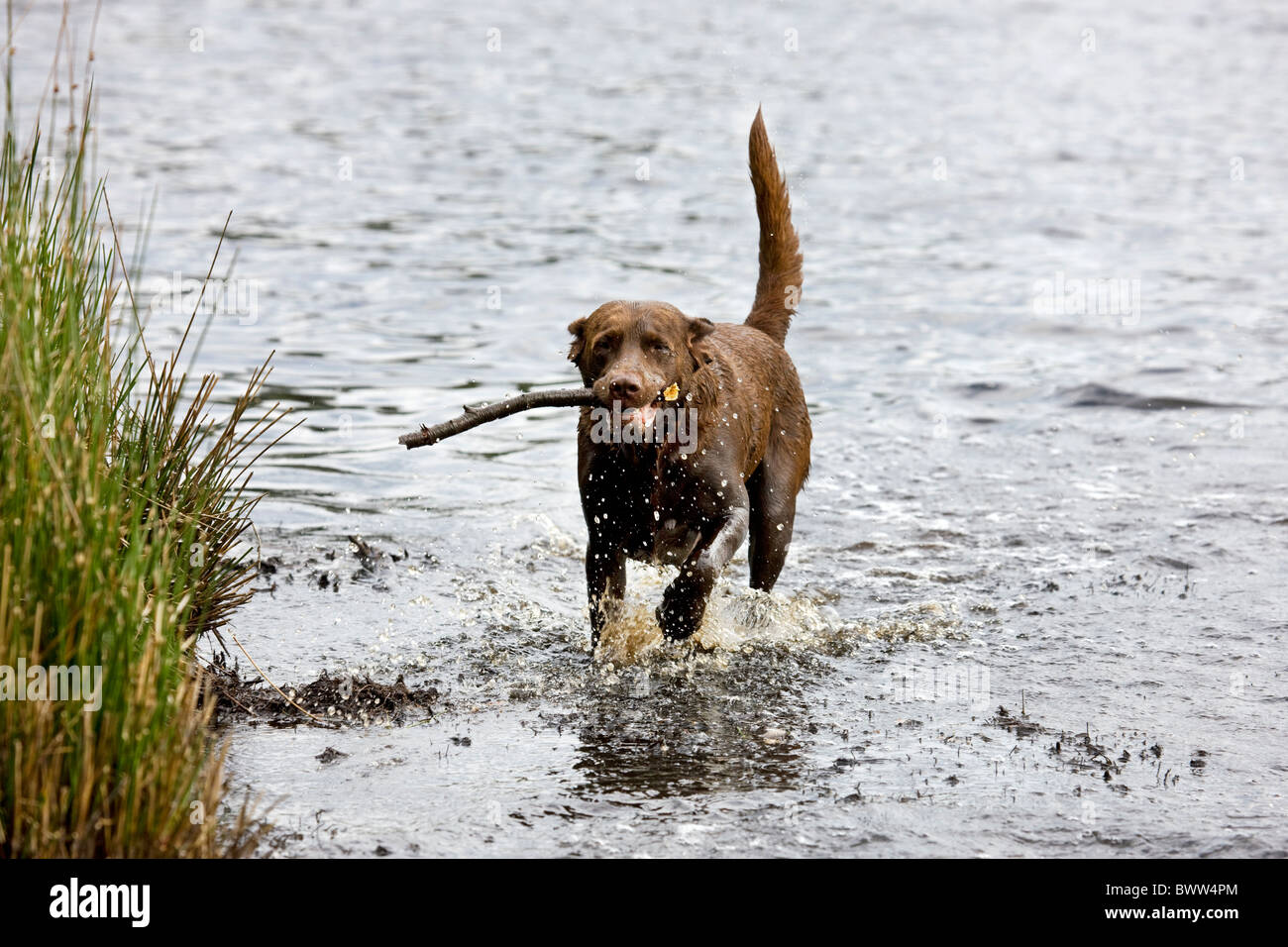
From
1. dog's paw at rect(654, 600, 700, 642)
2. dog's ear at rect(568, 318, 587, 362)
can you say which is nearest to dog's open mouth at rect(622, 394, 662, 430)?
dog's ear at rect(568, 318, 587, 362)

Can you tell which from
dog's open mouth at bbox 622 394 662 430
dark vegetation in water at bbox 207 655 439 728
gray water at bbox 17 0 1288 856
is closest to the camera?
gray water at bbox 17 0 1288 856

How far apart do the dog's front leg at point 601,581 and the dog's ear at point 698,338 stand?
87 cm

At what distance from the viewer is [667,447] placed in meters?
6.07

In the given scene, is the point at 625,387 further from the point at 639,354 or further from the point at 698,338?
the point at 698,338

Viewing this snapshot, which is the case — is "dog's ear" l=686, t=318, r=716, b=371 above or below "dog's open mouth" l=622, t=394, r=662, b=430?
above

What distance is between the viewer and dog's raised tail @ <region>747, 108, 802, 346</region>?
24.3 ft

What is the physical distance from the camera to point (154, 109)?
20391mm

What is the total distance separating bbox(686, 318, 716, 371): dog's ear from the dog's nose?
585 millimetres

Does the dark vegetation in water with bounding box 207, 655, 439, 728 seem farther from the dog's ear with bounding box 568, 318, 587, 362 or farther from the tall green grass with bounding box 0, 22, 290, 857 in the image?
the dog's ear with bounding box 568, 318, 587, 362

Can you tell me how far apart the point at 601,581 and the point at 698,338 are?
111 centimetres

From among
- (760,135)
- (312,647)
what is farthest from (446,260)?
(312,647)

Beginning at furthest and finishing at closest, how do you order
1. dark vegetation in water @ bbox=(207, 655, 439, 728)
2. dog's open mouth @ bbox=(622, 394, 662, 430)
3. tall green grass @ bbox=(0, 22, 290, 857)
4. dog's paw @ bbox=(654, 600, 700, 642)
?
dog's paw @ bbox=(654, 600, 700, 642)
dog's open mouth @ bbox=(622, 394, 662, 430)
dark vegetation in water @ bbox=(207, 655, 439, 728)
tall green grass @ bbox=(0, 22, 290, 857)
